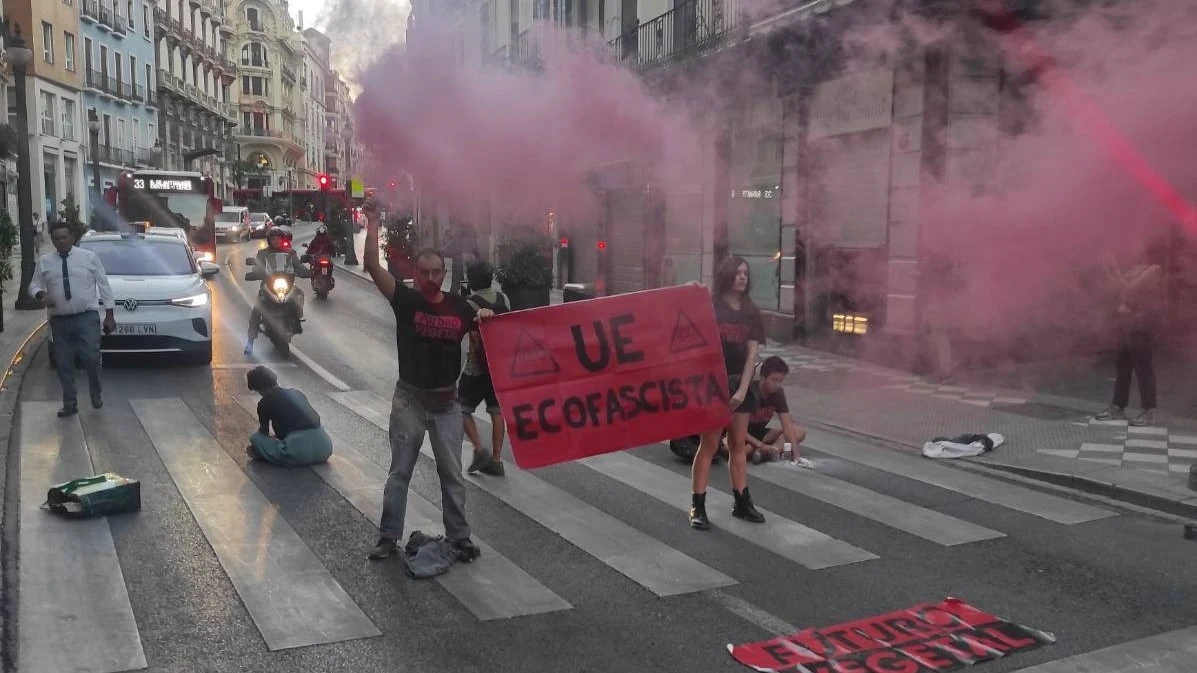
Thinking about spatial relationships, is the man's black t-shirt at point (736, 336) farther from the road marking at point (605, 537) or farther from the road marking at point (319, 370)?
the road marking at point (319, 370)

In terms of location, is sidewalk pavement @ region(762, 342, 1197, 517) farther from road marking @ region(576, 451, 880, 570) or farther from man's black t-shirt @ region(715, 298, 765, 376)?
man's black t-shirt @ region(715, 298, 765, 376)

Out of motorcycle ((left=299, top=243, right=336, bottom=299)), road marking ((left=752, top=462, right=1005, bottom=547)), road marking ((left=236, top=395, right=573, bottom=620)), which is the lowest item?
road marking ((left=752, top=462, right=1005, bottom=547))

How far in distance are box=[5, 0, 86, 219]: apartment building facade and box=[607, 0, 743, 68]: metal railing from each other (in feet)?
99.1

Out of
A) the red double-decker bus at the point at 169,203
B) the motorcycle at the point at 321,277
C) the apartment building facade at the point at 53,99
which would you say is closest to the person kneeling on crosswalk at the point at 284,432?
the motorcycle at the point at 321,277

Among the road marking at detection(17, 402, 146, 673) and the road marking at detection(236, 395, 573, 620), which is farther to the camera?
the road marking at detection(236, 395, 573, 620)

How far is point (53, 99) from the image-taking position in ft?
142

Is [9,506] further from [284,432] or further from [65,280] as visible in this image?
[65,280]

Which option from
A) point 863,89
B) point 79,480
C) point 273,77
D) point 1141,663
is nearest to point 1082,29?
point 863,89

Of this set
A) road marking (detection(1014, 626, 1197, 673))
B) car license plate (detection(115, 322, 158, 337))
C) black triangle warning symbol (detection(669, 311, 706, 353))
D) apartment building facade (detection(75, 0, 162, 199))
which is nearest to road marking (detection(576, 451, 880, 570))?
black triangle warning symbol (detection(669, 311, 706, 353))

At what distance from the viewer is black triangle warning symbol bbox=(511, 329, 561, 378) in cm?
588

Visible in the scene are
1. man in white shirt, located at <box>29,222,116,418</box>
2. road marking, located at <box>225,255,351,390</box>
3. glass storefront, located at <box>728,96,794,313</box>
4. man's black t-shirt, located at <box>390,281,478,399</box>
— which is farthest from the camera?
Answer: glass storefront, located at <box>728,96,794,313</box>

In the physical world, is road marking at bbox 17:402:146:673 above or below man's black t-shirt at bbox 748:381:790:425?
below

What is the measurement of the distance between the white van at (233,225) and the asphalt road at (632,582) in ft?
130

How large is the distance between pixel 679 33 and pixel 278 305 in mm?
8534
